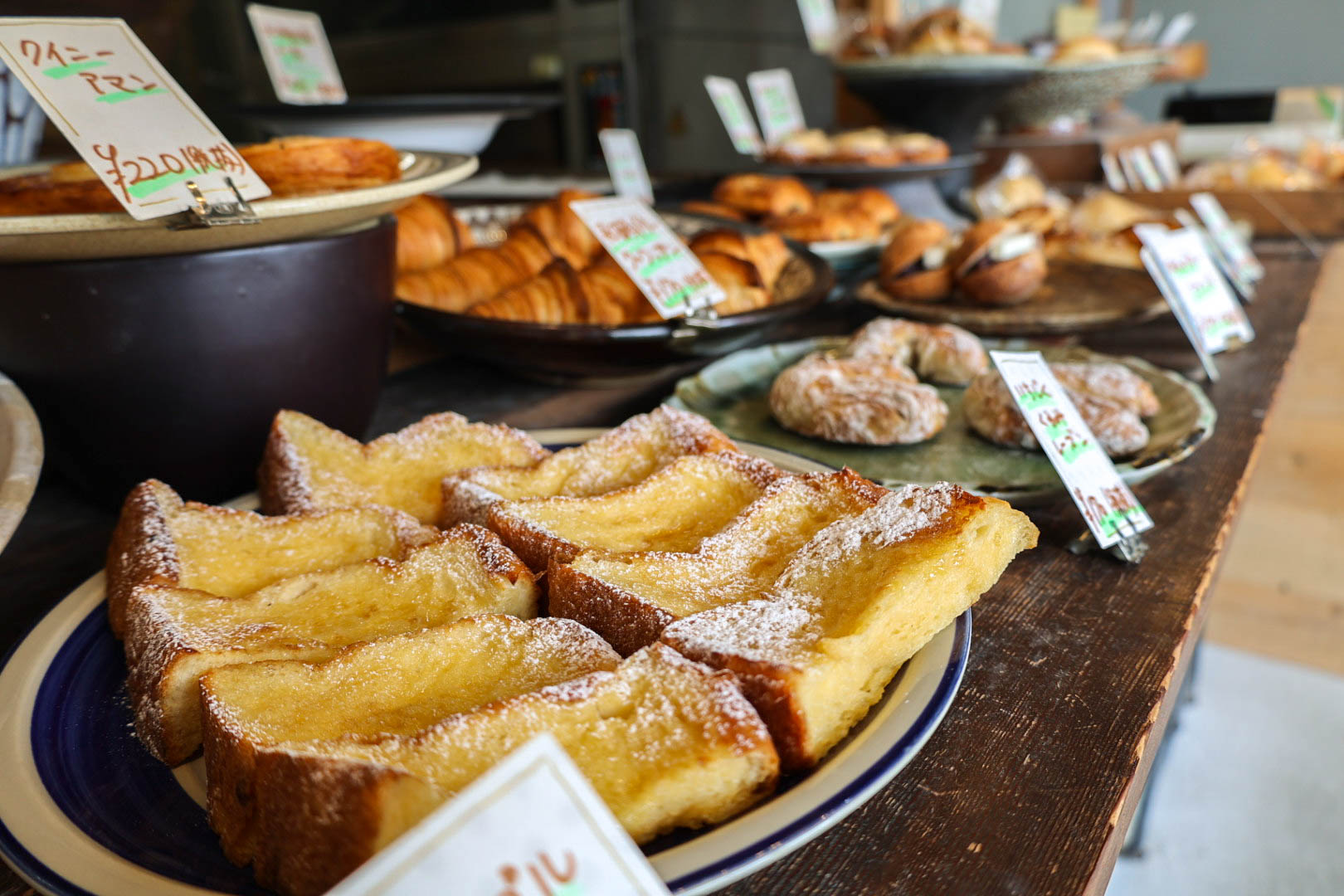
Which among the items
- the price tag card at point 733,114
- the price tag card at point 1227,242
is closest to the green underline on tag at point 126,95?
the price tag card at point 733,114

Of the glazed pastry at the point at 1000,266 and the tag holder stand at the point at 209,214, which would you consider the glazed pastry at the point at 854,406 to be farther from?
the tag holder stand at the point at 209,214

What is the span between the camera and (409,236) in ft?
5.62

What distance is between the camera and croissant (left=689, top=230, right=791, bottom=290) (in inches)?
66.2

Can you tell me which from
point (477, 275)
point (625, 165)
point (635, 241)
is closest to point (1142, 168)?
point (625, 165)

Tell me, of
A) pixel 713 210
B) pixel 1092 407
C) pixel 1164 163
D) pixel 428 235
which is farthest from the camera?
pixel 1164 163

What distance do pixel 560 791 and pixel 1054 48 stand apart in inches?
151

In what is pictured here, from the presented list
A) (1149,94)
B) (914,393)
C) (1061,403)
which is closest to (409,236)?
(914,393)

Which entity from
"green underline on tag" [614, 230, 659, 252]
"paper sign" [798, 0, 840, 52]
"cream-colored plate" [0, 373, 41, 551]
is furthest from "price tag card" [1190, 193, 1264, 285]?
"cream-colored plate" [0, 373, 41, 551]

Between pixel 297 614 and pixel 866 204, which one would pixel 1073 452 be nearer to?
pixel 297 614

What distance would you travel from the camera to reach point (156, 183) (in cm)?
89

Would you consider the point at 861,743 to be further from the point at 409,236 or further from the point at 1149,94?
the point at 1149,94

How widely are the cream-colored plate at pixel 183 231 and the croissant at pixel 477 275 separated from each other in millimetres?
397

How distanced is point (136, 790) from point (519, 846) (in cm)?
37

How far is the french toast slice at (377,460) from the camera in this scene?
99 centimetres
